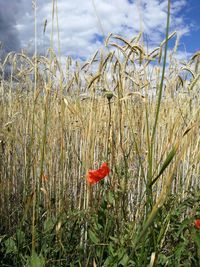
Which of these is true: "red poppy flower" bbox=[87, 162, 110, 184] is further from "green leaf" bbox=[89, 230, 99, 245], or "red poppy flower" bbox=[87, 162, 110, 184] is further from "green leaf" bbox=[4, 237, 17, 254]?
"green leaf" bbox=[4, 237, 17, 254]

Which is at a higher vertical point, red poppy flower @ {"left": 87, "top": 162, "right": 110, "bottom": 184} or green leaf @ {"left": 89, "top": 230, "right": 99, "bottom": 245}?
red poppy flower @ {"left": 87, "top": 162, "right": 110, "bottom": 184}

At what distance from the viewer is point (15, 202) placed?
6.18 ft

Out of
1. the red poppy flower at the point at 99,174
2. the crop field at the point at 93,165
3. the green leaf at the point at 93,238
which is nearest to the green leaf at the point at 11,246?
the crop field at the point at 93,165

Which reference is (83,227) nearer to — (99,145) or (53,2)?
(99,145)

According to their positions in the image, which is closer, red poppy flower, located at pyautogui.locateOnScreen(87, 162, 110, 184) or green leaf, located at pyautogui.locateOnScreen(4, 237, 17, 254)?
red poppy flower, located at pyautogui.locateOnScreen(87, 162, 110, 184)

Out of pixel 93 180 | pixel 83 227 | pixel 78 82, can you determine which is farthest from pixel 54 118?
pixel 93 180

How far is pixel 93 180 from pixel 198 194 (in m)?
0.45

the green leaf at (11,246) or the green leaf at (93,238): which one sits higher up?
the green leaf at (93,238)

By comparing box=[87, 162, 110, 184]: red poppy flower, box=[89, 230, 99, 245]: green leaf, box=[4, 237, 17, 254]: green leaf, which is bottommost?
box=[4, 237, 17, 254]: green leaf

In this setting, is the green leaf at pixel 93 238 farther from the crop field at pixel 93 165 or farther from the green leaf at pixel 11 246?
the green leaf at pixel 11 246

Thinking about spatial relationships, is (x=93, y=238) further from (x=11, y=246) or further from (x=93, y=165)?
(x=93, y=165)

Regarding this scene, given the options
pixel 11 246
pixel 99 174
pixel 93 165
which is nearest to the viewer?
pixel 99 174

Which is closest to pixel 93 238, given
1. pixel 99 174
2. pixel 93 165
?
pixel 99 174

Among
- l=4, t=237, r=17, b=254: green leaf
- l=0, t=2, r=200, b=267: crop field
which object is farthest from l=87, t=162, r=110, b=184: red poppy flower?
l=4, t=237, r=17, b=254: green leaf
